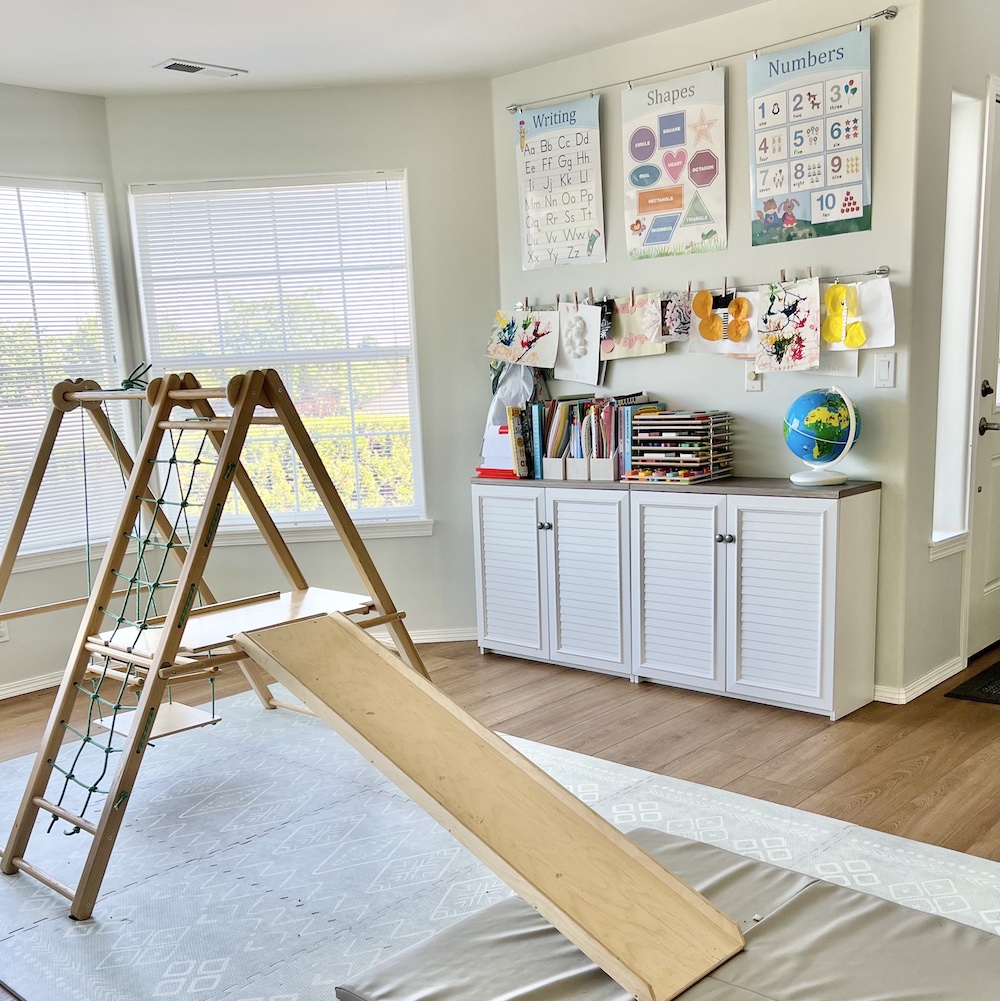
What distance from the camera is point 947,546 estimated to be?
3.82 m

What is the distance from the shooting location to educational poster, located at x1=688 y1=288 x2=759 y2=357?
3.79m

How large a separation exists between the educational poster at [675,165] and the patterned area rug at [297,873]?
6.86ft

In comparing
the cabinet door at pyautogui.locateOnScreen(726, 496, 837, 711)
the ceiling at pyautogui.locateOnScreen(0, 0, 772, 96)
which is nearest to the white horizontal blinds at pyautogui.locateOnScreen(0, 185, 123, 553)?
the ceiling at pyautogui.locateOnScreen(0, 0, 772, 96)

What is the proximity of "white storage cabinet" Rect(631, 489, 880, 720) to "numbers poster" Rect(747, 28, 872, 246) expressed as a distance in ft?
3.36

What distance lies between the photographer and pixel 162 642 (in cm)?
248

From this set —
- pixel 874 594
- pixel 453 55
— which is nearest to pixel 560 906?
pixel 874 594

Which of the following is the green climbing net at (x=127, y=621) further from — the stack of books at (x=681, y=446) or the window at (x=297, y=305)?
the stack of books at (x=681, y=446)

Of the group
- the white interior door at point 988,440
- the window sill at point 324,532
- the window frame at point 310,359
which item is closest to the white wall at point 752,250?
the window frame at point 310,359

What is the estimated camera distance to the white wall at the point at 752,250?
3389 millimetres

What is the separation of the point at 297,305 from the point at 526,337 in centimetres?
107

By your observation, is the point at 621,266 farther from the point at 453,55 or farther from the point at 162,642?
the point at 162,642

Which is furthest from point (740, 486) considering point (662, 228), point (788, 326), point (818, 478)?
point (662, 228)

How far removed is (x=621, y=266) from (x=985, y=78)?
1521 mm

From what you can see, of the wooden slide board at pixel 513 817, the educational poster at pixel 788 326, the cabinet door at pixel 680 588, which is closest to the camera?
the wooden slide board at pixel 513 817
